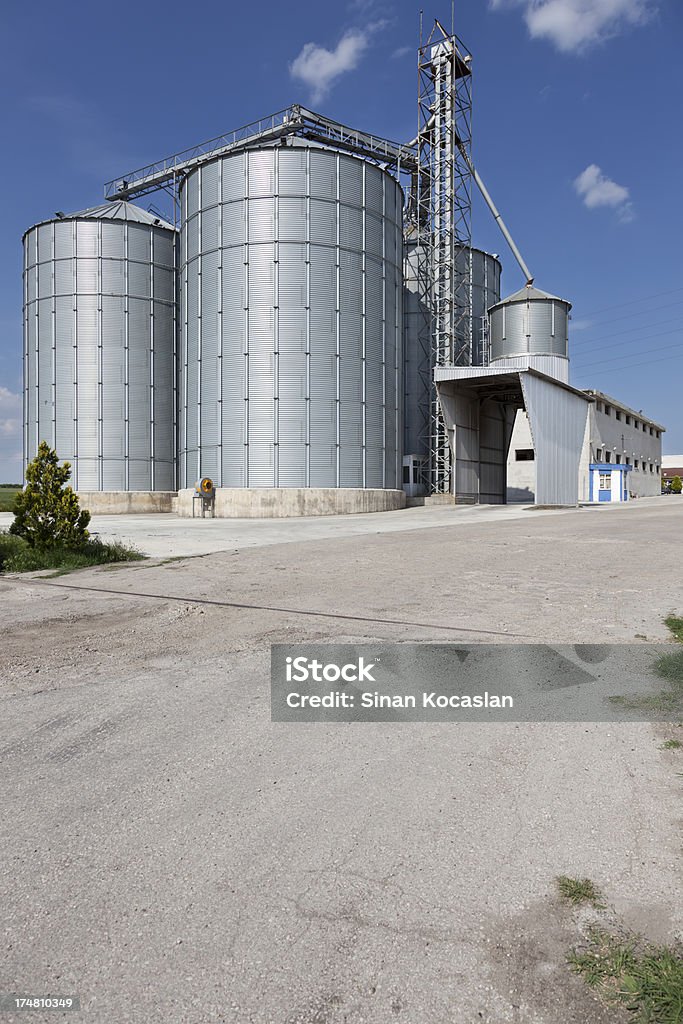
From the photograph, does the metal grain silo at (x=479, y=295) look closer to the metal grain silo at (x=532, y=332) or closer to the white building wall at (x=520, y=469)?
the metal grain silo at (x=532, y=332)

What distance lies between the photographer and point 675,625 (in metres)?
7.70

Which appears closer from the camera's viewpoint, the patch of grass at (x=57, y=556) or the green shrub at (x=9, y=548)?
the patch of grass at (x=57, y=556)

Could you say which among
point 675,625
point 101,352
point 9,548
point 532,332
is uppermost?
point 532,332

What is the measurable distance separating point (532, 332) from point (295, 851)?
52428 millimetres

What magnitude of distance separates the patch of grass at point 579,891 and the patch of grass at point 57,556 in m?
12.6

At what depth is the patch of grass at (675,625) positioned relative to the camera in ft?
23.7

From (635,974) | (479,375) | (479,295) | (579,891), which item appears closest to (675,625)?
(579,891)

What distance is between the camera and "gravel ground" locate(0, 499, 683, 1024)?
2.43 metres

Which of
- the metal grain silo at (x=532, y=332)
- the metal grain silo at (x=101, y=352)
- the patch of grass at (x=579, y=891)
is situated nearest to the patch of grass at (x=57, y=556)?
the patch of grass at (x=579, y=891)

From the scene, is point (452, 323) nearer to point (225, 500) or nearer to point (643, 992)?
point (225, 500)

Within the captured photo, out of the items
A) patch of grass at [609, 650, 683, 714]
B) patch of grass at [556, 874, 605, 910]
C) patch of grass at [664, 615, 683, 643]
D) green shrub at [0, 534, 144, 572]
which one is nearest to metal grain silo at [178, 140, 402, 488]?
green shrub at [0, 534, 144, 572]

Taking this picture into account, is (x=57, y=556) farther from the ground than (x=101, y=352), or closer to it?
closer to it

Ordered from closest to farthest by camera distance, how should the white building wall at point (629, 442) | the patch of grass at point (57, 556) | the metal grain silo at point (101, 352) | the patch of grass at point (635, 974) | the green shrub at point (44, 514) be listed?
the patch of grass at point (635, 974) → the patch of grass at point (57, 556) → the green shrub at point (44, 514) → the metal grain silo at point (101, 352) → the white building wall at point (629, 442)

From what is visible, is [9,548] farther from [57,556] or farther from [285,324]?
[285,324]
